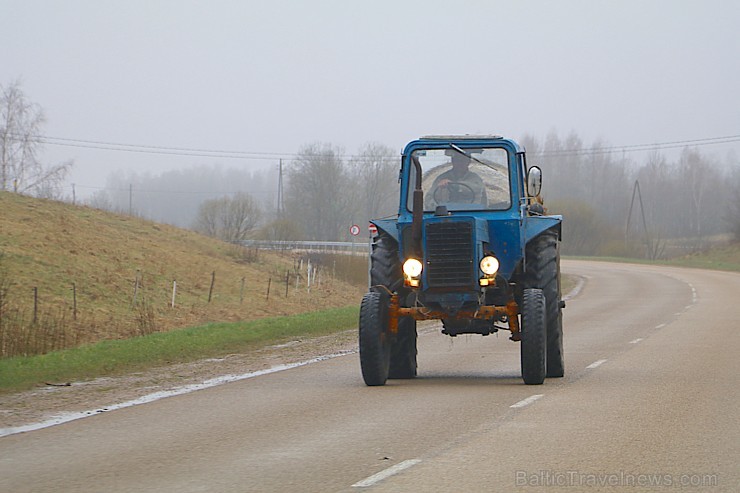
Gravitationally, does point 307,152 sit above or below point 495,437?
above

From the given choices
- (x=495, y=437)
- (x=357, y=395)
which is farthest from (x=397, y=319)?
(x=495, y=437)

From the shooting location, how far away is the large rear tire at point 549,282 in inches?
575

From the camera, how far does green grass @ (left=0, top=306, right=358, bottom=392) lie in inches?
640

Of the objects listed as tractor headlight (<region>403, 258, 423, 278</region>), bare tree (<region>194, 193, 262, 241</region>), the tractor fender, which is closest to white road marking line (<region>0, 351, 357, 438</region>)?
tractor headlight (<region>403, 258, 423, 278</region>)

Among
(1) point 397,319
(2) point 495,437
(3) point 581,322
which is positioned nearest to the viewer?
(2) point 495,437

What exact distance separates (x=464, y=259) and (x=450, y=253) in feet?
0.61

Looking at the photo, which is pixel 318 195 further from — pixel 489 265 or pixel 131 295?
pixel 489 265

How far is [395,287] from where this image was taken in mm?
14461

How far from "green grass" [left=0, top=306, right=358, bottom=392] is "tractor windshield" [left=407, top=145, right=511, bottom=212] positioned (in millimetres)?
5604

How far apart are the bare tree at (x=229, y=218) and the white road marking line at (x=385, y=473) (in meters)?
69.7

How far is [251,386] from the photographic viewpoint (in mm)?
14383

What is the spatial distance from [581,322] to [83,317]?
613 inches

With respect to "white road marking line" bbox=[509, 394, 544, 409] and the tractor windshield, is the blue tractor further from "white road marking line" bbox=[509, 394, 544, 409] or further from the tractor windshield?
"white road marking line" bbox=[509, 394, 544, 409]

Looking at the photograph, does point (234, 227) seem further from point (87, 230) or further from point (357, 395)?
point (357, 395)
